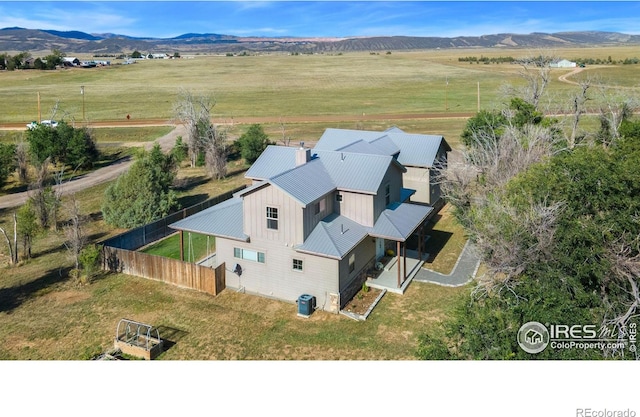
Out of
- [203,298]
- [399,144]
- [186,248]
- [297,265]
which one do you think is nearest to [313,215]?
[297,265]

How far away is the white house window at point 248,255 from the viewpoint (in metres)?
24.7

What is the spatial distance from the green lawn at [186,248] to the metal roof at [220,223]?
8.27 ft

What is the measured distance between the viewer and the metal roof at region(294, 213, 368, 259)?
Answer: 22766 mm

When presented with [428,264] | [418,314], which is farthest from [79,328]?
[428,264]

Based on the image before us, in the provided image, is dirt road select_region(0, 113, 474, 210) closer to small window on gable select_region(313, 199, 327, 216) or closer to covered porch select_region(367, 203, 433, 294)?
small window on gable select_region(313, 199, 327, 216)

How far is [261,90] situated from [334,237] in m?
115

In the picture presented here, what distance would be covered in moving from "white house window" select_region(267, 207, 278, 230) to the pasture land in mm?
50201

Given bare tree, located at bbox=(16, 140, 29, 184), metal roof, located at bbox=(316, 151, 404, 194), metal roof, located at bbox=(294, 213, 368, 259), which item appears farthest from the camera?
bare tree, located at bbox=(16, 140, 29, 184)

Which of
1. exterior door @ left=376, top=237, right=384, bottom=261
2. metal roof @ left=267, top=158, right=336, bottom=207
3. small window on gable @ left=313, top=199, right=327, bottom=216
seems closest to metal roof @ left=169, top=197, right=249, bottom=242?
metal roof @ left=267, top=158, right=336, bottom=207

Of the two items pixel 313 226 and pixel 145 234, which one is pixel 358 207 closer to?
pixel 313 226

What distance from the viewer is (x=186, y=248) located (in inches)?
1224

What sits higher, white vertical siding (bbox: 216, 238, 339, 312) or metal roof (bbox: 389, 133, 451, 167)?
metal roof (bbox: 389, 133, 451, 167)

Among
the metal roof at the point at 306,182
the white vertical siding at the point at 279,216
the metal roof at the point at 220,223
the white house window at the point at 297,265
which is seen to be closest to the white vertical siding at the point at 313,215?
the white vertical siding at the point at 279,216

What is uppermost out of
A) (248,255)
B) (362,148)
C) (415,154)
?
(362,148)
